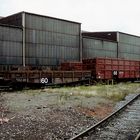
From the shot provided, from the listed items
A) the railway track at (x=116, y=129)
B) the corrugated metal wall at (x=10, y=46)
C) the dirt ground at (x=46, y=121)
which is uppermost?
the corrugated metal wall at (x=10, y=46)

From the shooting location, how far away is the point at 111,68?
34625 mm

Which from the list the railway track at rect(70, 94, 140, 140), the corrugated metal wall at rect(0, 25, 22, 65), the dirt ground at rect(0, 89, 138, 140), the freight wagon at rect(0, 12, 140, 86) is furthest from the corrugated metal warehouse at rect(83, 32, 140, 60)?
the railway track at rect(70, 94, 140, 140)

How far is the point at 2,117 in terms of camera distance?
11.4m

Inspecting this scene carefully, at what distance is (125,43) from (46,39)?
21.8 metres

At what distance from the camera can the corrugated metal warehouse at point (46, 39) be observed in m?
36.0

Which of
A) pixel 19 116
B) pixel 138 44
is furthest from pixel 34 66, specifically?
pixel 138 44

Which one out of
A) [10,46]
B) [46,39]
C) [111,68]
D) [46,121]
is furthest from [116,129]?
[46,39]

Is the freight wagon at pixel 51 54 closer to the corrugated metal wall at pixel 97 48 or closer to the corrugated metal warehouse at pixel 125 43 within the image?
the corrugated metal wall at pixel 97 48

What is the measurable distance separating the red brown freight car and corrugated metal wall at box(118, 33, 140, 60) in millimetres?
14705

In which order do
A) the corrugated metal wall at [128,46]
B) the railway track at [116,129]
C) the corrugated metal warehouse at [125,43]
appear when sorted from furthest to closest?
the corrugated metal wall at [128,46] < the corrugated metal warehouse at [125,43] < the railway track at [116,129]

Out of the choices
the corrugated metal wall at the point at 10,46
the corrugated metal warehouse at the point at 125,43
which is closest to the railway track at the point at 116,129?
the corrugated metal wall at the point at 10,46

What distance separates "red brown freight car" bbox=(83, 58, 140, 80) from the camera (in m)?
32.6

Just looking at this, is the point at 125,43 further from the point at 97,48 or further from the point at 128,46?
the point at 97,48

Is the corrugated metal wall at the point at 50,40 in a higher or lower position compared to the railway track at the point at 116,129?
higher
